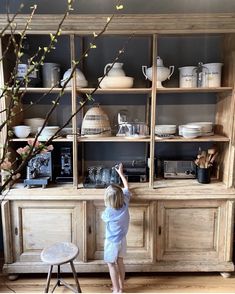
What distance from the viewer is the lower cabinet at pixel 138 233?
228 cm

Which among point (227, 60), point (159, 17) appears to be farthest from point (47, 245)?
point (227, 60)

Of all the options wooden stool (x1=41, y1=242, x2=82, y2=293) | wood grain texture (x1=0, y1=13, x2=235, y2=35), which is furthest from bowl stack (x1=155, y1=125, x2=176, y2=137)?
wooden stool (x1=41, y1=242, x2=82, y2=293)

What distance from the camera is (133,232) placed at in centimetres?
231

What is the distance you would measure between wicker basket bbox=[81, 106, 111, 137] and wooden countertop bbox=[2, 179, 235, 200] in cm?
47

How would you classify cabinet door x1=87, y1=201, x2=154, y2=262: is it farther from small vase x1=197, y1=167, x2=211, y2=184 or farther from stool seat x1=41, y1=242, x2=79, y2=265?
small vase x1=197, y1=167, x2=211, y2=184

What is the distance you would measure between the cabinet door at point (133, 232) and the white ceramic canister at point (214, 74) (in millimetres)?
1103

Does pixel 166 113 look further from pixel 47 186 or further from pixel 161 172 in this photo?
pixel 47 186

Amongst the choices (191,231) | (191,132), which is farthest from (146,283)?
(191,132)

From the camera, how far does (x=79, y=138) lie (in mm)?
2295

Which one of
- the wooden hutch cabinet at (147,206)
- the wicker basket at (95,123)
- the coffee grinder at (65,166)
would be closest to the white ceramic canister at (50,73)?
the wooden hutch cabinet at (147,206)

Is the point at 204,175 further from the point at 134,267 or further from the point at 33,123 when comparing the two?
the point at 33,123

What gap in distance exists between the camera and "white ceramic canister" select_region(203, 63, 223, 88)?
2299mm

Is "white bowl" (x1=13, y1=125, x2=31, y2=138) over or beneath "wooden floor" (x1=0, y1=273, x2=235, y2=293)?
over

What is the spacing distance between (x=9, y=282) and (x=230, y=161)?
6.72 feet
